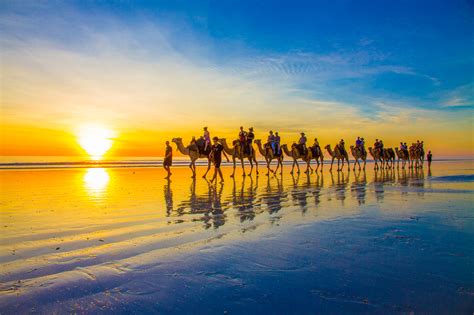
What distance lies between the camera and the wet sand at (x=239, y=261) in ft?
9.91

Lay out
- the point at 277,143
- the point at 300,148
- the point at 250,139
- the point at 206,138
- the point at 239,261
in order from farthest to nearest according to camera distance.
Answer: the point at 300,148
the point at 277,143
the point at 250,139
the point at 206,138
the point at 239,261

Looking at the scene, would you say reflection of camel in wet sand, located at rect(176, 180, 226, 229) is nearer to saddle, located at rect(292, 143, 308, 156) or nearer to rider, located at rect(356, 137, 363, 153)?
saddle, located at rect(292, 143, 308, 156)

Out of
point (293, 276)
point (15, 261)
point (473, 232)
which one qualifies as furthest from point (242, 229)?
point (473, 232)

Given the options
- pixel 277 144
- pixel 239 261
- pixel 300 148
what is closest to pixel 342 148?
pixel 300 148

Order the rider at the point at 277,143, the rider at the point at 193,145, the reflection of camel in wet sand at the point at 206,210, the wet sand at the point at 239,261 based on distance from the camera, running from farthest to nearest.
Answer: the rider at the point at 277,143, the rider at the point at 193,145, the reflection of camel in wet sand at the point at 206,210, the wet sand at the point at 239,261

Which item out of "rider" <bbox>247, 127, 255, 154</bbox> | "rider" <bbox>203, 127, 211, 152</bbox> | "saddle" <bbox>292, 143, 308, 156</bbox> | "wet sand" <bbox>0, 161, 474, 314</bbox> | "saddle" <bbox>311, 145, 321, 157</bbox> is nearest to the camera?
"wet sand" <bbox>0, 161, 474, 314</bbox>

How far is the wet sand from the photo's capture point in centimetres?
302

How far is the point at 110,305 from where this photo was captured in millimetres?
2973

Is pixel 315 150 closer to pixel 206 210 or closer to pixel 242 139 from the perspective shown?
pixel 242 139

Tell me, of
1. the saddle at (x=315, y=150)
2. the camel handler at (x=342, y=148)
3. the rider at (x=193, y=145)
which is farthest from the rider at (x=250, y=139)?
the camel handler at (x=342, y=148)

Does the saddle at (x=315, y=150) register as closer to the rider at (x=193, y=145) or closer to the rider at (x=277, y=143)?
the rider at (x=277, y=143)

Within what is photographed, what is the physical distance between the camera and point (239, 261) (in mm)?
4168

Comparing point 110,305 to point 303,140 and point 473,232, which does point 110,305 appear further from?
point 303,140

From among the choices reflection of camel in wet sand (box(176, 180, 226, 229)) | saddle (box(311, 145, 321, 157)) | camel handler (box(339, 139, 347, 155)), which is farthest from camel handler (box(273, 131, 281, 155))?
reflection of camel in wet sand (box(176, 180, 226, 229))
